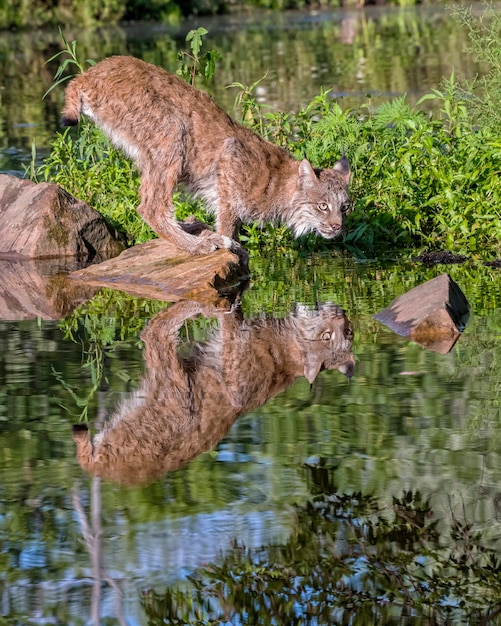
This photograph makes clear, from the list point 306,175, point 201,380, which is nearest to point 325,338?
point 201,380

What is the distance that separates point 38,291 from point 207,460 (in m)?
3.91

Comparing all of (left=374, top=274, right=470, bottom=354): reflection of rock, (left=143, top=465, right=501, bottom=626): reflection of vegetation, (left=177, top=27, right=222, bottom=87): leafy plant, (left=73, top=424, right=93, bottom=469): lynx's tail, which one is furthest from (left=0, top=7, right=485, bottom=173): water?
(left=143, top=465, right=501, bottom=626): reflection of vegetation

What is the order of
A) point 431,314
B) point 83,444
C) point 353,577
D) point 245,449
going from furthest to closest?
point 431,314 < point 83,444 < point 245,449 < point 353,577

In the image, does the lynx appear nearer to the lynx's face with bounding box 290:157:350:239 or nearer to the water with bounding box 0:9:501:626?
the lynx's face with bounding box 290:157:350:239

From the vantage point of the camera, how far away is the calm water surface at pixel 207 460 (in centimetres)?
448

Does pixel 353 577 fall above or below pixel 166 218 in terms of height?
below

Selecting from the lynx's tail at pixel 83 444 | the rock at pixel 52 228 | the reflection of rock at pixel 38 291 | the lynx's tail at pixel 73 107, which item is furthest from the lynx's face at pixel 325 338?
the rock at pixel 52 228

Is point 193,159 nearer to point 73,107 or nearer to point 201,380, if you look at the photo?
point 73,107

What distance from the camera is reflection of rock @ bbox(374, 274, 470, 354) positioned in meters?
7.23

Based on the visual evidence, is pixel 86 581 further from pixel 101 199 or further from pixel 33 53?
pixel 33 53

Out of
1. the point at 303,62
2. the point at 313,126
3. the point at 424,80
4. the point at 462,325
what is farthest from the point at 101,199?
the point at 303,62

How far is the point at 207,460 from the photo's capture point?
5.43 m

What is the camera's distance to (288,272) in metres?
9.42

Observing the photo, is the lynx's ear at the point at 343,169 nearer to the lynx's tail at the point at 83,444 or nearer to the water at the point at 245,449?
the water at the point at 245,449
